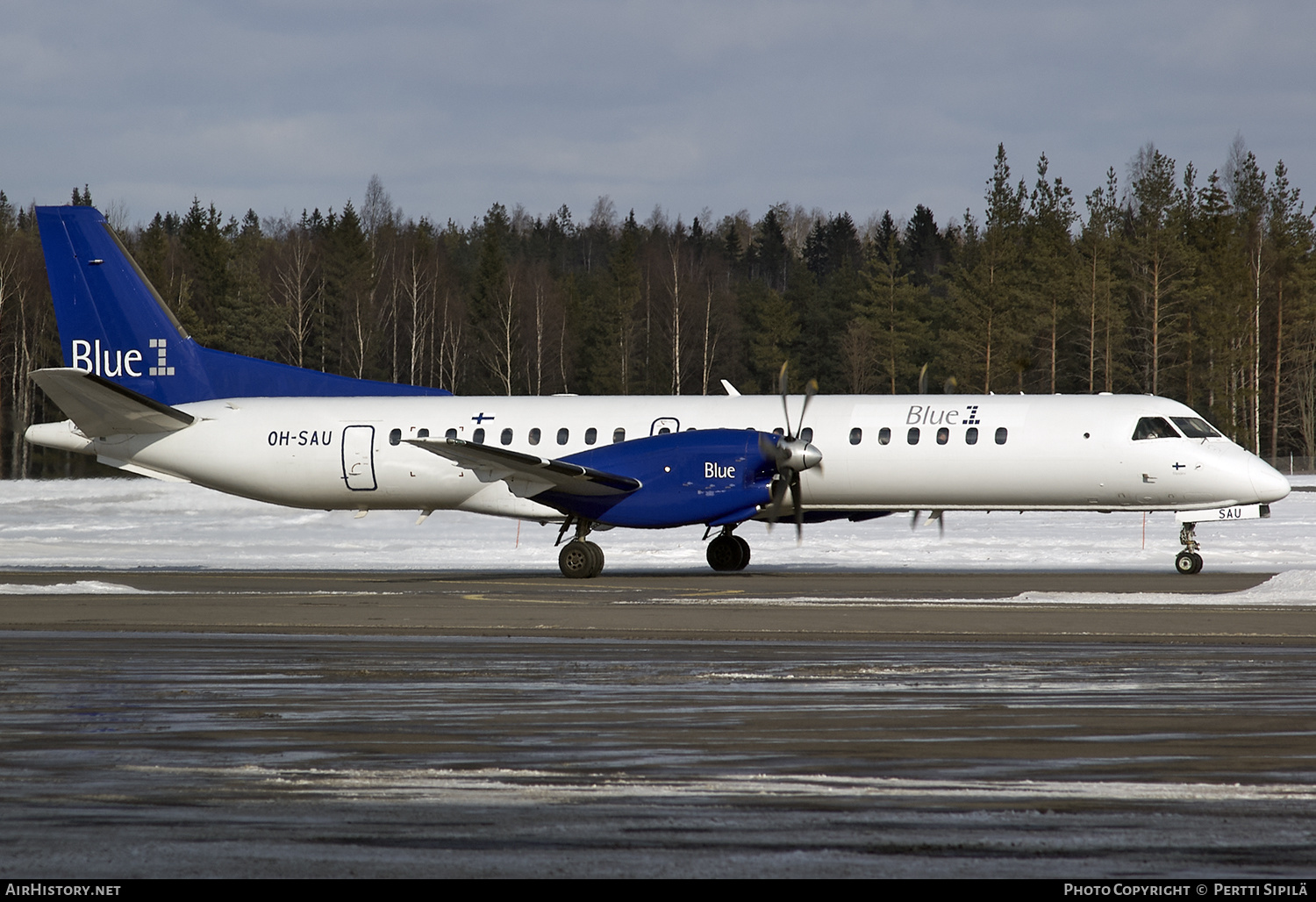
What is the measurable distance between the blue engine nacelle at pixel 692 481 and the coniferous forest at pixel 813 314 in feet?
166

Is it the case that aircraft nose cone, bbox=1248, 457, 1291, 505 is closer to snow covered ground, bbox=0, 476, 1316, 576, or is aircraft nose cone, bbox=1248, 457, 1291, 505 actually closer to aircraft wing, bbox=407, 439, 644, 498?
snow covered ground, bbox=0, 476, 1316, 576

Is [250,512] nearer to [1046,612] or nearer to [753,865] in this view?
[1046,612]

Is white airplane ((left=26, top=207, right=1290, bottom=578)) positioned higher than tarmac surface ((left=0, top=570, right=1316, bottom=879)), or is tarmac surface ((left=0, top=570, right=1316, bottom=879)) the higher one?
white airplane ((left=26, top=207, right=1290, bottom=578))

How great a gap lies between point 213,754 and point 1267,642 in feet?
33.5

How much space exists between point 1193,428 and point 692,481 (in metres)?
8.77

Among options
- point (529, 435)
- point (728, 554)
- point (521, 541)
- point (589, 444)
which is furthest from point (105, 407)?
point (521, 541)

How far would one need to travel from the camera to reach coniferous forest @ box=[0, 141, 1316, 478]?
8019cm

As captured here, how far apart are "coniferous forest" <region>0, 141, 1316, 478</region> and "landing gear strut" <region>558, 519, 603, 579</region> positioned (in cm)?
5088

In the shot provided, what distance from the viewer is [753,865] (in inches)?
207

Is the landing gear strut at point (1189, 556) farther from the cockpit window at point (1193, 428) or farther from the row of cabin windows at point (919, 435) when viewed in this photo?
the row of cabin windows at point (919, 435)

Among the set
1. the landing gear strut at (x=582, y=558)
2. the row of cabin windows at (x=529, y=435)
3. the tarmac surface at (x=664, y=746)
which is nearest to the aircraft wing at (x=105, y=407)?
the row of cabin windows at (x=529, y=435)

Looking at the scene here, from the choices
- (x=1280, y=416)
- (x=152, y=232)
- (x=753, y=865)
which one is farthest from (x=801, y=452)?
(x=152, y=232)

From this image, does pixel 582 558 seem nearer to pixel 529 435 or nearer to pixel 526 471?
pixel 526 471

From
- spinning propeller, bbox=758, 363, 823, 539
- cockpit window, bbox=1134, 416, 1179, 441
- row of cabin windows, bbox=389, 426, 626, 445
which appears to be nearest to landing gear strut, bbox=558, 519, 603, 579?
row of cabin windows, bbox=389, 426, 626, 445
